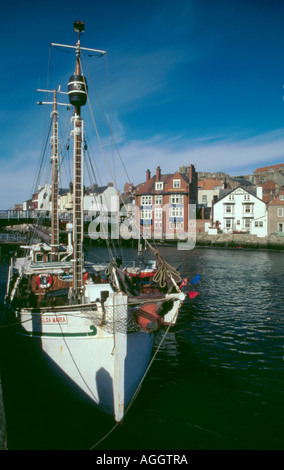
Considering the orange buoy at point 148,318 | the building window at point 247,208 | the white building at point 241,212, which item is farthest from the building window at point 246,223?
the orange buoy at point 148,318

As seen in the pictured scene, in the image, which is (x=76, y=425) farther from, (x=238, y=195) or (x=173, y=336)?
(x=238, y=195)

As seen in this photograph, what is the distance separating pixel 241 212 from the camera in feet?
269

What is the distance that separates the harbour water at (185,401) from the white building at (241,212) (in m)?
61.8

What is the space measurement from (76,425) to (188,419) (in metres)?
4.07

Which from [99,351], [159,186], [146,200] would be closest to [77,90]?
[99,351]

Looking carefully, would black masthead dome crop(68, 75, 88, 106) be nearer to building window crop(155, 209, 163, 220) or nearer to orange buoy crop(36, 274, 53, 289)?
orange buoy crop(36, 274, 53, 289)

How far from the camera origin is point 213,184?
106062 mm

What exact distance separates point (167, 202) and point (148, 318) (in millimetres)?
73143

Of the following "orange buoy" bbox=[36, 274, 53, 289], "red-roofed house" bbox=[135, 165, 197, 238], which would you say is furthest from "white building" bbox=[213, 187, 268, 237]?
"orange buoy" bbox=[36, 274, 53, 289]

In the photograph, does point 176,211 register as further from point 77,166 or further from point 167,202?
point 77,166

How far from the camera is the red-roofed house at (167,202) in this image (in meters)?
83.2

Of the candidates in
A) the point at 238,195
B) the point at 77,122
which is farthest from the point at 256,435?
the point at 238,195

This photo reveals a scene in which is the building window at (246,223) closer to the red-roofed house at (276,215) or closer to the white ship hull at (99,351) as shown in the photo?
the red-roofed house at (276,215)

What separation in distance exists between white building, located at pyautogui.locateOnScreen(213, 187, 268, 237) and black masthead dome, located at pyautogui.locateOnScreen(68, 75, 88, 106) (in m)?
72.0
